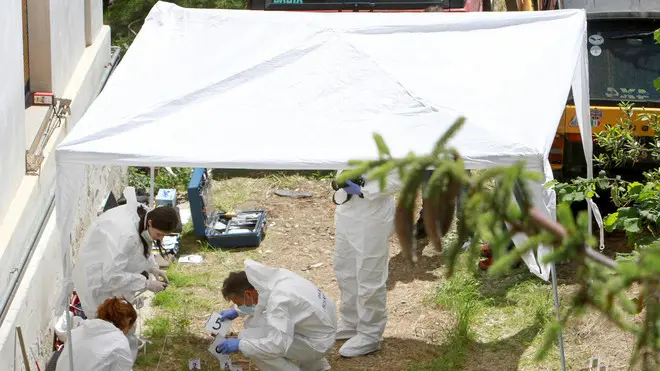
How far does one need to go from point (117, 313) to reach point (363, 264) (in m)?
1.62

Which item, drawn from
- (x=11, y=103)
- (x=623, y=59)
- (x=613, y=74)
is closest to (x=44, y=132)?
(x=11, y=103)

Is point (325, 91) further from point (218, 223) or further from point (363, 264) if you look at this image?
point (218, 223)

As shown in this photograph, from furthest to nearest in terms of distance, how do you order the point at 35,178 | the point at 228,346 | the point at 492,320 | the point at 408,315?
the point at 408,315 < the point at 492,320 < the point at 35,178 < the point at 228,346

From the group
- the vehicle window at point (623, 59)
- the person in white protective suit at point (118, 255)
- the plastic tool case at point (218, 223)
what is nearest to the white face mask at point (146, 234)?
the person in white protective suit at point (118, 255)

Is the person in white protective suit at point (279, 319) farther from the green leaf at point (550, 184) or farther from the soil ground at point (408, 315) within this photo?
the green leaf at point (550, 184)

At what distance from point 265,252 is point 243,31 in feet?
7.41

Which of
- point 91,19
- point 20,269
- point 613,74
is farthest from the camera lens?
point 91,19

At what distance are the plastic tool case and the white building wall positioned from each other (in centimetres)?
80

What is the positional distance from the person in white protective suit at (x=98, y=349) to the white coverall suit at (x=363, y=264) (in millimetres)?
1605

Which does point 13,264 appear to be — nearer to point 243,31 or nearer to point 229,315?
point 229,315

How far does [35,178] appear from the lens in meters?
6.63

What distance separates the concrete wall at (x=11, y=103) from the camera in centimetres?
595

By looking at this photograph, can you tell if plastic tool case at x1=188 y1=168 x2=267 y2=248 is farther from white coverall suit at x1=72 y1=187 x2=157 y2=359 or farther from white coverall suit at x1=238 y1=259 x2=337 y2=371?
white coverall suit at x1=238 y1=259 x2=337 y2=371

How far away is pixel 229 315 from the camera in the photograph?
6.65 m
